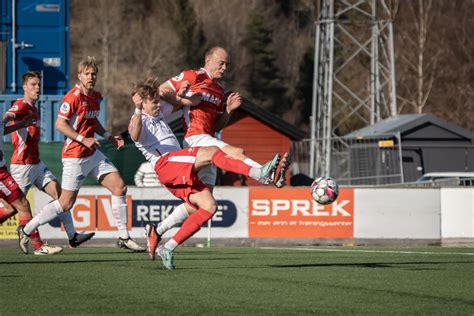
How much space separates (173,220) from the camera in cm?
1217

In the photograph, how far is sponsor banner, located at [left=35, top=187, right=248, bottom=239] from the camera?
2119cm

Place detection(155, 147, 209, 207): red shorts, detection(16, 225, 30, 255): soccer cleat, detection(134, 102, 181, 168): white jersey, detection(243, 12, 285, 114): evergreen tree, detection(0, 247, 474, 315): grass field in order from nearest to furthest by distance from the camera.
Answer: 1. detection(0, 247, 474, 315): grass field
2. detection(155, 147, 209, 207): red shorts
3. detection(134, 102, 181, 168): white jersey
4. detection(16, 225, 30, 255): soccer cleat
5. detection(243, 12, 285, 114): evergreen tree

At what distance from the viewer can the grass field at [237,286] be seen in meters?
8.27

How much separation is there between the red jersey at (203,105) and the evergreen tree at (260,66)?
6733 cm

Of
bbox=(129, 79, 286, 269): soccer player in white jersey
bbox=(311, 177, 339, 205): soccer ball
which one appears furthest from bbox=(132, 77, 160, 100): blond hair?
bbox=(311, 177, 339, 205): soccer ball

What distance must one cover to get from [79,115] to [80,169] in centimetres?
68

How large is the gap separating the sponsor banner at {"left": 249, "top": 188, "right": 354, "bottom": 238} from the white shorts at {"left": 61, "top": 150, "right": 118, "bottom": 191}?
786cm

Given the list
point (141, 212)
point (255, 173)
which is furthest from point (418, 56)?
point (255, 173)

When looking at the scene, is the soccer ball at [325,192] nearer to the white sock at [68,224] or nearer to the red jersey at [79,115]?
the red jersey at [79,115]

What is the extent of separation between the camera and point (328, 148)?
39.2 m

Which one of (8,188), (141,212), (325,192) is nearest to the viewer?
(325,192)

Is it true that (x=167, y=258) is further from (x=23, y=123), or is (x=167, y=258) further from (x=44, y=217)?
(x=23, y=123)

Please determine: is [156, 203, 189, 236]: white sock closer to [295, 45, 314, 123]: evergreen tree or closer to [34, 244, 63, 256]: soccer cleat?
[34, 244, 63, 256]: soccer cleat

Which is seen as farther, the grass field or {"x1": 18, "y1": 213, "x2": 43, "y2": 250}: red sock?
{"x1": 18, "y1": 213, "x2": 43, "y2": 250}: red sock
